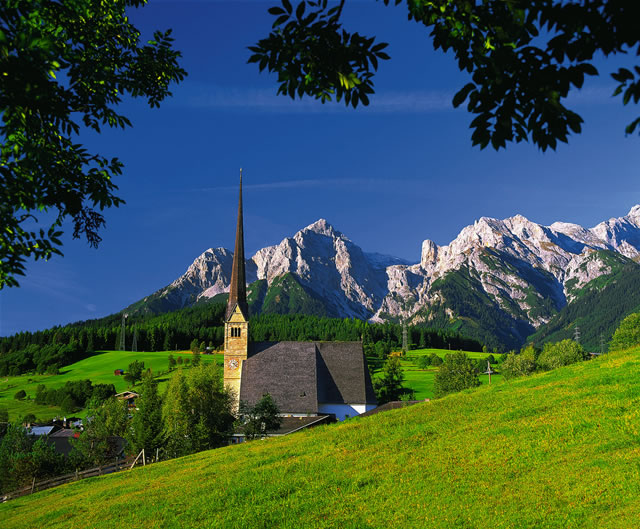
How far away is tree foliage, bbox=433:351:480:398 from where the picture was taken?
85062mm

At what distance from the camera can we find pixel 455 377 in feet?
283

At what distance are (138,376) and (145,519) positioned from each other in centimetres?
13400

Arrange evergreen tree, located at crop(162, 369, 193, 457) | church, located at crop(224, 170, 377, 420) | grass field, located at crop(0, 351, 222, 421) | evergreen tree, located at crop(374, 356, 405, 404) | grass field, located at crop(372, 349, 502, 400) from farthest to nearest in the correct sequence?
grass field, located at crop(0, 351, 222, 421) < grass field, located at crop(372, 349, 502, 400) < evergreen tree, located at crop(374, 356, 405, 404) < church, located at crop(224, 170, 377, 420) < evergreen tree, located at crop(162, 369, 193, 457)

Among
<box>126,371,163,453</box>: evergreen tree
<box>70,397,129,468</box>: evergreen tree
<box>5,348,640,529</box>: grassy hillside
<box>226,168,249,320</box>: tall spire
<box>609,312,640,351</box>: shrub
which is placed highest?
<box>226,168,249,320</box>: tall spire

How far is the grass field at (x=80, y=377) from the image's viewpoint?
120 metres

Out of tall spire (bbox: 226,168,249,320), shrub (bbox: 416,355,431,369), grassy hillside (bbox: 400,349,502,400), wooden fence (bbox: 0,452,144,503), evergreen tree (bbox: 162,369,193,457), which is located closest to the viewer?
wooden fence (bbox: 0,452,144,503)

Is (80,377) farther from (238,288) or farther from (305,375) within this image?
(305,375)

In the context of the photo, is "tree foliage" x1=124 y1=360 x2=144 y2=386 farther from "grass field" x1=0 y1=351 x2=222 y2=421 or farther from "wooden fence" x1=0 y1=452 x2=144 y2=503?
"wooden fence" x1=0 y1=452 x2=144 y2=503

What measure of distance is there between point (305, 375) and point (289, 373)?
2.57 metres

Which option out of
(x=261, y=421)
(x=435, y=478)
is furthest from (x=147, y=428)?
(x=435, y=478)

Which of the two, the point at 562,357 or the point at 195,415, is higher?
the point at 562,357

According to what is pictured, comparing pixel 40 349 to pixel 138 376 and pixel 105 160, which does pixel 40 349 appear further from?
pixel 105 160

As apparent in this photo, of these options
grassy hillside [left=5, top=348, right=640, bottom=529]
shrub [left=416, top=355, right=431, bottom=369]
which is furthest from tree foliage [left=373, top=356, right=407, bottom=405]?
grassy hillside [left=5, top=348, right=640, bottom=529]

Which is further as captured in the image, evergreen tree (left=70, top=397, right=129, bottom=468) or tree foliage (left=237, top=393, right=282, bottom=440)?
evergreen tree (left=70, top=397, right=129, bottom=468)
